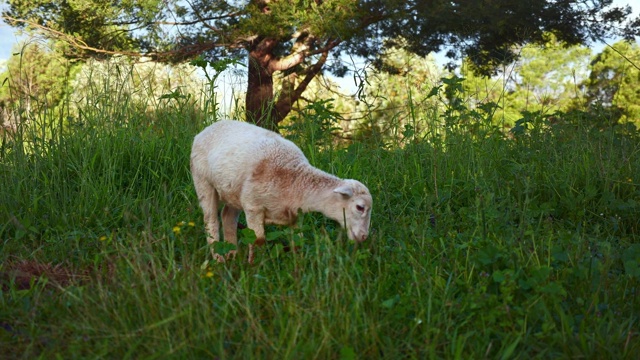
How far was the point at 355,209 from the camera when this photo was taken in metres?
4.05

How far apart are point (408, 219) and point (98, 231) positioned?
2.26m

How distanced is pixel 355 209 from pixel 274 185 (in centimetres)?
55

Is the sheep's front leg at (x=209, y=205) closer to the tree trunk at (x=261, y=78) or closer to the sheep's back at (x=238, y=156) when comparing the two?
the sheep's back at (x=238, y=156)

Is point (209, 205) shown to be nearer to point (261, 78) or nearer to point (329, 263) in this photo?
point (329, 263)

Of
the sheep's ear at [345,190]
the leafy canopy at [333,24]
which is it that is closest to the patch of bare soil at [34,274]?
the sheep's ear at [345,190]

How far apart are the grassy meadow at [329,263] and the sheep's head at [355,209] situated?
0.28ft

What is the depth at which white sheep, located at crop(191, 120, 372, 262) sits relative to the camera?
4102 mm

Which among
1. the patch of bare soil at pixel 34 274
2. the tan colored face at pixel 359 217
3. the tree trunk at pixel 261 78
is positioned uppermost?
the tree trunk at pixel 261 78

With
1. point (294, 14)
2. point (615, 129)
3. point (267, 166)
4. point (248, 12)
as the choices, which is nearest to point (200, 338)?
point (267, 166)

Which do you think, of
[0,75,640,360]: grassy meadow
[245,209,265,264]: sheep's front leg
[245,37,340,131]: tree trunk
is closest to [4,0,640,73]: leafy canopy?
[245,37,340,131]: tree trunk

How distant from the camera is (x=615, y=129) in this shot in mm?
7191

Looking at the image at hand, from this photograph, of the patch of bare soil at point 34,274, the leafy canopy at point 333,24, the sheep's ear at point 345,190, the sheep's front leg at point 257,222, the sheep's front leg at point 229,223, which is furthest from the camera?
the leafy canopy at point 333,24

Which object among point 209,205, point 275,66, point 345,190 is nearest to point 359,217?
point 345,190

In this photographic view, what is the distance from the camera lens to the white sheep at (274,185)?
13.5 ft
